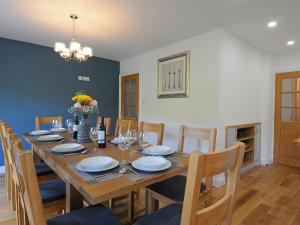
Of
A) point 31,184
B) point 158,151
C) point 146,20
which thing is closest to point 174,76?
point 146,20

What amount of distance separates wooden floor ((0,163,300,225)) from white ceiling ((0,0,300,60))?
230cm

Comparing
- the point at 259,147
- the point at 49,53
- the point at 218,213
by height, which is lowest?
the point at 259,147

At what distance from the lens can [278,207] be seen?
2176 millimetres

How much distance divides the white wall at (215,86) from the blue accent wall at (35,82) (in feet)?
5.16

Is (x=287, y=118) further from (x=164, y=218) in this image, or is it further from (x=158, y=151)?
(x=164, y=218)

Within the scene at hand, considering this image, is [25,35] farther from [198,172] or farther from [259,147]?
[259,147]

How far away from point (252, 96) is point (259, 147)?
3.43 feet

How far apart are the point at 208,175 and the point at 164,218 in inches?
23.2

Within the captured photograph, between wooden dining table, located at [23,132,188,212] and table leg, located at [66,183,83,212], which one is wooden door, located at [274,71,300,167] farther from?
table leg, located at [66,183,83,212]

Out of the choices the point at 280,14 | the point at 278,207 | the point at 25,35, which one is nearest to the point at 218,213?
the point at 278,207

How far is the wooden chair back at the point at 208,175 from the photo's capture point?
679 mm

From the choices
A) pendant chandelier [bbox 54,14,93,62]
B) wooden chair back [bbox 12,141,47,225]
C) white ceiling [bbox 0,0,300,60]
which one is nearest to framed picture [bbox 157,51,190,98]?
white ceiling [bbox 0,0,300,60]

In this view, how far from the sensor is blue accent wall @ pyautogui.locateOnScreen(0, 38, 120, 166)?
3338 millimetres

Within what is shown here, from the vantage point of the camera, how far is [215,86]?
2785 mm
